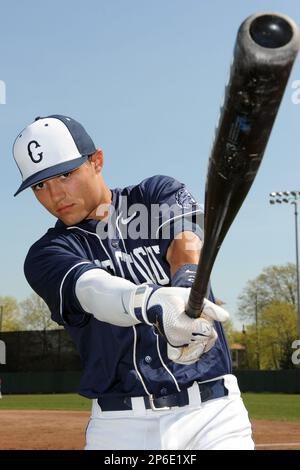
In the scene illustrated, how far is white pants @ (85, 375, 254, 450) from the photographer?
3.75 m

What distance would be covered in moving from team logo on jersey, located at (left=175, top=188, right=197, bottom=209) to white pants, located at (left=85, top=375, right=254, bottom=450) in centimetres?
97

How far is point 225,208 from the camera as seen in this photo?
2.48 meters

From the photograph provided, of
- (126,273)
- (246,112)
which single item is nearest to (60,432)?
(126,273)

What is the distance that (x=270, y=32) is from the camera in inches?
81.4

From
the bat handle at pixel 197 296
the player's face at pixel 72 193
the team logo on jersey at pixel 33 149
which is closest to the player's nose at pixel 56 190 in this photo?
the player's face at pixel 72 193

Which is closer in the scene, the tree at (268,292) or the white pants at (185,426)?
the white pants at (185,426)

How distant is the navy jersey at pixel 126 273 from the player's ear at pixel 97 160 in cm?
22

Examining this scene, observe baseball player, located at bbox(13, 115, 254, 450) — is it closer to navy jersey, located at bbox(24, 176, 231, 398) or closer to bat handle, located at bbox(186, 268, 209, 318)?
navy jersey, located at bbox(24, 176, 231, 398)

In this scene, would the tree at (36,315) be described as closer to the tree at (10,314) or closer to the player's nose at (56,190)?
the tree at (10,314)

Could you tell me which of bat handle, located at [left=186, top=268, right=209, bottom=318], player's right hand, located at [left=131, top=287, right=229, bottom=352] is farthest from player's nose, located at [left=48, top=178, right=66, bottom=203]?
bat handle, located at [left=186, top=268, right=209, bottom=318]

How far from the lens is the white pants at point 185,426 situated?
3746 millimetres
